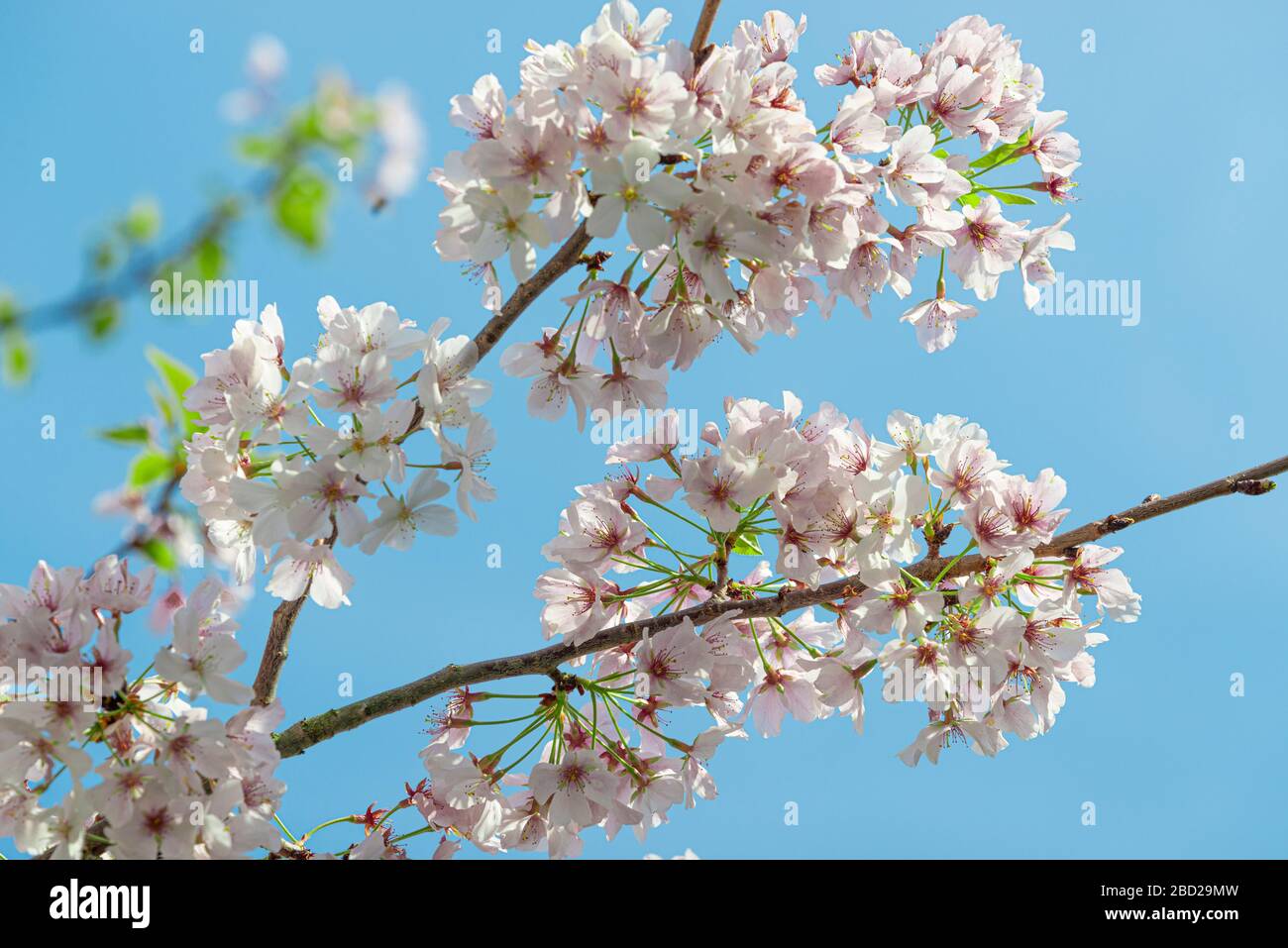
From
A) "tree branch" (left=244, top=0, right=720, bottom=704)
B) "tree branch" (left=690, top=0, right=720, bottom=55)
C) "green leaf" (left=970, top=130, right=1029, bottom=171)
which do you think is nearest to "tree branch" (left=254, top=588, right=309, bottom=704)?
"tree branch" (left=244, top=0, right=720, bottom=704)

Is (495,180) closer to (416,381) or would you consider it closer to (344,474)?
(416,381)

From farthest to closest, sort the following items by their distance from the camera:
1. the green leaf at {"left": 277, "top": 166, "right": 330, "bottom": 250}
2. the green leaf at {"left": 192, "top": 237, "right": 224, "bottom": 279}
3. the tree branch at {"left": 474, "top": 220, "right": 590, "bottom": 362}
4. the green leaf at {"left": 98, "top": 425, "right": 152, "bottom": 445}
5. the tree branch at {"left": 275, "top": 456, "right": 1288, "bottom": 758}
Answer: the tree branch at {"left": 275, "top": 456, "right": 1288, "bottom": 758} → the tree branch at {"left": 474, "top": 220, "right": 590, "bottom": 362} → the green leaf at {"left": 98, "top": 425, "right": 152, "bottom": 445} → the green leaf at {"left": 192, "top": 237, "right": 224, "bottom": 279} → the green leaf at {"left": 277, "top": 166, "right": 330, "bottom": 250}

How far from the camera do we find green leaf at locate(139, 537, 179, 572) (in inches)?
89.1

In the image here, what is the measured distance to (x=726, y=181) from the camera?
7.20ft

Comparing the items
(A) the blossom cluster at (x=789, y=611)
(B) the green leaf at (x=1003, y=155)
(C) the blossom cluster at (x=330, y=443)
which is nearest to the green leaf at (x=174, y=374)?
(C) the blossom cluster at (x=330, y=443)

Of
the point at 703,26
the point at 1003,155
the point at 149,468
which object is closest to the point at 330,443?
the point at 149,468

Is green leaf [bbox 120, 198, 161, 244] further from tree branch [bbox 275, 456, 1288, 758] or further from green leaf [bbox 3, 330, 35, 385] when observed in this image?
tree branch [bbox 275, 456, 1288, 758]

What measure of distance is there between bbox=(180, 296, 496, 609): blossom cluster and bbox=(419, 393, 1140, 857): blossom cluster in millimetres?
503

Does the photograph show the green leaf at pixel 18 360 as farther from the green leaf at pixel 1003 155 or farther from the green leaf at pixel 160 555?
the green leaf at pixel 1003 155

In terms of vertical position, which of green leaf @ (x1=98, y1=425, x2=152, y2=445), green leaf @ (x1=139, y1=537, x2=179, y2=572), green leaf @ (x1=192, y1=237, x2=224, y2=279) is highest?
green leaf @ (x1=192, y1=237, x2=224, y2=279)

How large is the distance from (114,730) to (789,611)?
5.07ft

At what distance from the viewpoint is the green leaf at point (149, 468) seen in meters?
2.28

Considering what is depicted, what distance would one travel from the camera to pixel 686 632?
2.50 m
